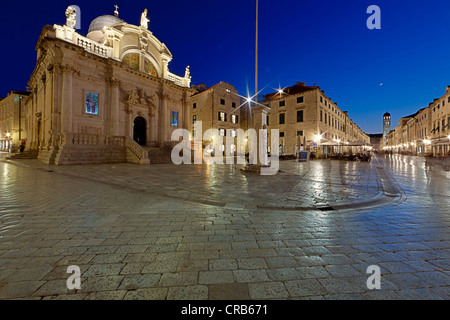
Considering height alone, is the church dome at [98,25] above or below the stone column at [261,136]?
above

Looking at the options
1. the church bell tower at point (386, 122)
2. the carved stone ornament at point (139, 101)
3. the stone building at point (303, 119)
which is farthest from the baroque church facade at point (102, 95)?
the church bell tower at point (386, 122)

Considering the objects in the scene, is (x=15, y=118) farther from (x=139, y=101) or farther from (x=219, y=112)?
(x=219, y=112)

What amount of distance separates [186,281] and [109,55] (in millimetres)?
24780

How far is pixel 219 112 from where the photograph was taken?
1288 inches

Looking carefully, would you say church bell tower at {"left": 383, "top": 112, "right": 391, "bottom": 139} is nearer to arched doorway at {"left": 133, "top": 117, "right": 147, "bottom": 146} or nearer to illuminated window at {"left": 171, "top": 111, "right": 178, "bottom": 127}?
illuminated window at {"left": 171, "top": 111, "right": 178, "bottom": 127}

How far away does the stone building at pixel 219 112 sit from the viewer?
32.0 meters

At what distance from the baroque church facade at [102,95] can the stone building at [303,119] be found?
1720 cm

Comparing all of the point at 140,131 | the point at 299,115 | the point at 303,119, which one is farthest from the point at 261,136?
the point at 299,115

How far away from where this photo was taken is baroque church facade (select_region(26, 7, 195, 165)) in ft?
52.4

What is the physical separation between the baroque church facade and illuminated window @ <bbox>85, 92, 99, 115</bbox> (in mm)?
82

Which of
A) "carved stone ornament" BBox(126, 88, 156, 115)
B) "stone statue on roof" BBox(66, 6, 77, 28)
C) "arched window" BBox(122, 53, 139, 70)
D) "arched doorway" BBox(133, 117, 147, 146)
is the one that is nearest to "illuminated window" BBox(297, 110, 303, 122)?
"carved stone ornament" BBox(126, 88, 156, 115)

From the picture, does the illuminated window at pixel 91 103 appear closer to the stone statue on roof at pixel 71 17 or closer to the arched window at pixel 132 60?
the arched window at pixel 132 60
